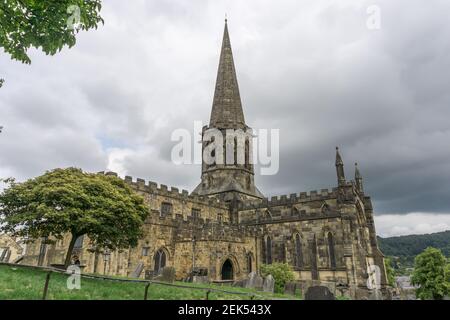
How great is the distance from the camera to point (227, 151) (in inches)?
1598

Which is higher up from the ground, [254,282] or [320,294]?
[254,282]

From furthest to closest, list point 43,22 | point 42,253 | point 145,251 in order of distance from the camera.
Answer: point 42,253
point 145,251
point 43,22

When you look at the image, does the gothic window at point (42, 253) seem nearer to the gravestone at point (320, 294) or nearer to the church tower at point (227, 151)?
the church tower at point (227, 151)

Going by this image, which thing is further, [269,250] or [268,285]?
[269,250]

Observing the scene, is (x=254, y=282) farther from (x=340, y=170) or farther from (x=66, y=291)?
(x=340, y=170)

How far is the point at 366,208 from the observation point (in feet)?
115

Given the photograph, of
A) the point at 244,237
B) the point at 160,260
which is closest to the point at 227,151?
the point at 244,237

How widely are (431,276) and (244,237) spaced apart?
2393cm

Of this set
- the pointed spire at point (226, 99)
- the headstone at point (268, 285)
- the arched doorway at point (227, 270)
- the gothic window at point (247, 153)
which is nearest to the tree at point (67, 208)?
the headstone at point (268, 285)

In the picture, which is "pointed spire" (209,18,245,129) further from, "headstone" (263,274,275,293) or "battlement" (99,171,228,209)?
"headstone" (263,274,275,293)

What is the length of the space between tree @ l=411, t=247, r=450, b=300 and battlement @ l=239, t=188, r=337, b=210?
1605 centimetres

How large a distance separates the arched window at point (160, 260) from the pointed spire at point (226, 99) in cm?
2176

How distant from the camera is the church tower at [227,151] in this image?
38.9 meters
